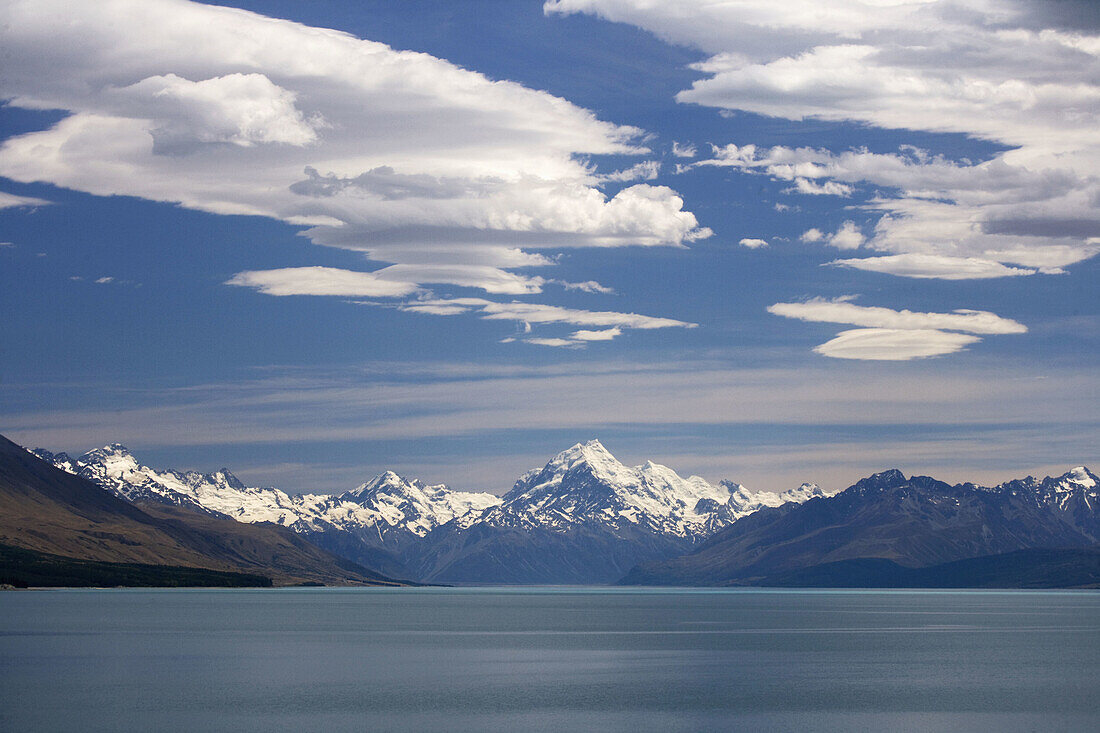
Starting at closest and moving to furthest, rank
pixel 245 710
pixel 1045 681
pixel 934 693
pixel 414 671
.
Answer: pixel 245 710 → pixel 934 693 → pixel 1045 681 → pixel 414 671

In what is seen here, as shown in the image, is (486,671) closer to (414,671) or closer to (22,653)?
(414,671)

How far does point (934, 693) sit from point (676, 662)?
42.0 m

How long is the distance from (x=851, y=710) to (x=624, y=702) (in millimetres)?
19892

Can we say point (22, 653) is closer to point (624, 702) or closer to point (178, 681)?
point (178, 681)

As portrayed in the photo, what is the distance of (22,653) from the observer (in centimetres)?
14688

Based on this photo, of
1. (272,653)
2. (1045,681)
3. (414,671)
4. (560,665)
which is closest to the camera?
(1045,681)

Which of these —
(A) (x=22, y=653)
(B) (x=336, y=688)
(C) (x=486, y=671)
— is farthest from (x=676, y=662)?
(A) (x=22, y=653)

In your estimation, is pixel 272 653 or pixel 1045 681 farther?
pixel 272 653

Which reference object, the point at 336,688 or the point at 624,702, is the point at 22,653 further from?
the point at 624,702

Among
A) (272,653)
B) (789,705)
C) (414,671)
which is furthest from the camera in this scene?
(272,653)

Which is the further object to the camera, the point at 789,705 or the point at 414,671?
the point at 414,671

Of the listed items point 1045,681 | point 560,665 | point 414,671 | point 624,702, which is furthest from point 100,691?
point 1045,681

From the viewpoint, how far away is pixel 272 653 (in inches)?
6294

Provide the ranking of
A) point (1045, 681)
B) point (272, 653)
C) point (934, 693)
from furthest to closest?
point (272, 653) < point (1045, 681) < point (934, 693)
